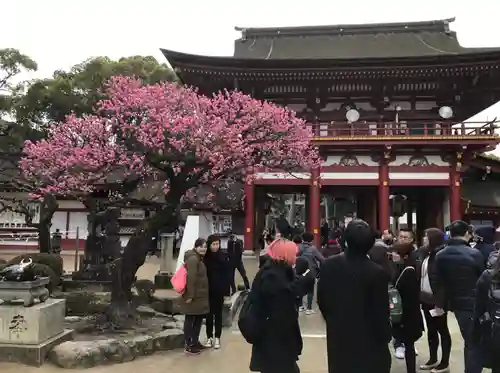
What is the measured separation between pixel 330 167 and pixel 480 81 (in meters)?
7.40

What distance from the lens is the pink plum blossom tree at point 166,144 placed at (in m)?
6.85

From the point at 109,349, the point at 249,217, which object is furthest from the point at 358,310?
the point at 249,217

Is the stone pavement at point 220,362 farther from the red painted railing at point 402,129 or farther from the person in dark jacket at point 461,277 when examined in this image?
the red painted railing at point 402,129

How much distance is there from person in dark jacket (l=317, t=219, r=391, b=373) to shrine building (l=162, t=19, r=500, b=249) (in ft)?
48.4

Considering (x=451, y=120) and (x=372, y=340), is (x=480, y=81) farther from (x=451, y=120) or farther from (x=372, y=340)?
(x=372, y=340)

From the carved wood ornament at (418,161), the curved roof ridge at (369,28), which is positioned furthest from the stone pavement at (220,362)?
the curved roof ridge at (369,28)

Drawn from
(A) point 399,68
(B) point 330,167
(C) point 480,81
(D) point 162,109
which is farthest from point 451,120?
(D) point 162,109

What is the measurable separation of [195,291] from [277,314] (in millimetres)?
2413

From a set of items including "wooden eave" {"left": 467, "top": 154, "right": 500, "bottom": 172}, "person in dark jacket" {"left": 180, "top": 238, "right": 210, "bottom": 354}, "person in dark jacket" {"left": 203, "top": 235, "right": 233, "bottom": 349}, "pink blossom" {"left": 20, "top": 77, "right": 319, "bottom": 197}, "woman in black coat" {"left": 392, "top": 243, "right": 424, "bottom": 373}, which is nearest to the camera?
"woman in black coat" {"left": 392, "top": 243, "right": 424, "bottom": 373}

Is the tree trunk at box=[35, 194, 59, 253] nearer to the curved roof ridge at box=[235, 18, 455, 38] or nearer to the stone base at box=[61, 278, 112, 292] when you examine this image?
the stone base at box=[61, 278, 112, 292]

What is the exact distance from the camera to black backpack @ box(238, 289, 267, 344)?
10.9 ft

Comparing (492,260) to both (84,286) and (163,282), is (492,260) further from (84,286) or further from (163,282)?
(84,286)

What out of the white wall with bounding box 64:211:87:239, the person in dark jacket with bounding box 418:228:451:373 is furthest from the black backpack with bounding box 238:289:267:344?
the white wall with bounding box 64:211:87:239

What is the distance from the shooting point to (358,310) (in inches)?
117
